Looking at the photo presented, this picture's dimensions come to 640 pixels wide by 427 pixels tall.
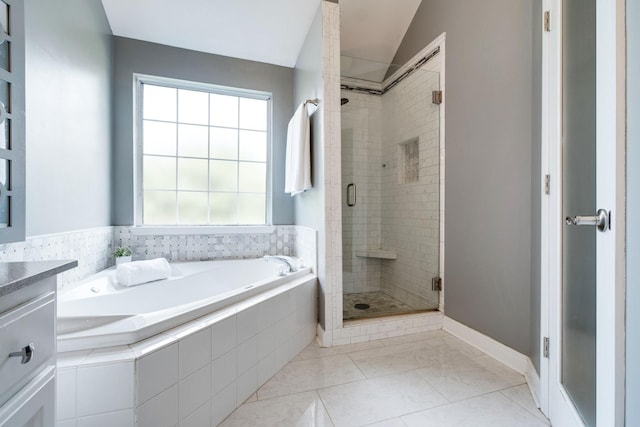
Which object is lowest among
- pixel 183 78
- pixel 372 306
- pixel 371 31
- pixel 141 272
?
pixel 372 306

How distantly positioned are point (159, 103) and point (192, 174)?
73cm

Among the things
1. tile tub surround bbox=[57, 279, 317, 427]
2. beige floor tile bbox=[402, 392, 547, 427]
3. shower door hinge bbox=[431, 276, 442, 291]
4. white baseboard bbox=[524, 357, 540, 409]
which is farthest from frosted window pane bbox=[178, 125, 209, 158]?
white baseboard bbox=[524, 357, 540, 409]

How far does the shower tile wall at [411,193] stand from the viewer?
2.57 m

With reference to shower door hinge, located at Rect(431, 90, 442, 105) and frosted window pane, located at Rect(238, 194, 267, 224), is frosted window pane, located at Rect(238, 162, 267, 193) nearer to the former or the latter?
frosted window pane, located at Rect(238, 194, 267, 224)

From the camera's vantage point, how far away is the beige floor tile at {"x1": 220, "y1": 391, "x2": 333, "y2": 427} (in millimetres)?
1343

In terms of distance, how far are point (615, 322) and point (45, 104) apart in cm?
256

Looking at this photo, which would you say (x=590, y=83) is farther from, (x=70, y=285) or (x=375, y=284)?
(x=70, y=285)

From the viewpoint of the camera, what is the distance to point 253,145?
9.91 ft

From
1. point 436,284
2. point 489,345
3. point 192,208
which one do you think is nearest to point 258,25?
A: point 192,208

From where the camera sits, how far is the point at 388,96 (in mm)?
2941

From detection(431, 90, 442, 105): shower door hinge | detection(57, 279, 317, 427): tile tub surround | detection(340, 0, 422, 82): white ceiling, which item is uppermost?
detection(340, 0, 422, 82): white ceiling

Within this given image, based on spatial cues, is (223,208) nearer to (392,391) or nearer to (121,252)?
(121,252)

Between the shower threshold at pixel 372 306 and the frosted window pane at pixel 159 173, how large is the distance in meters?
1.99
